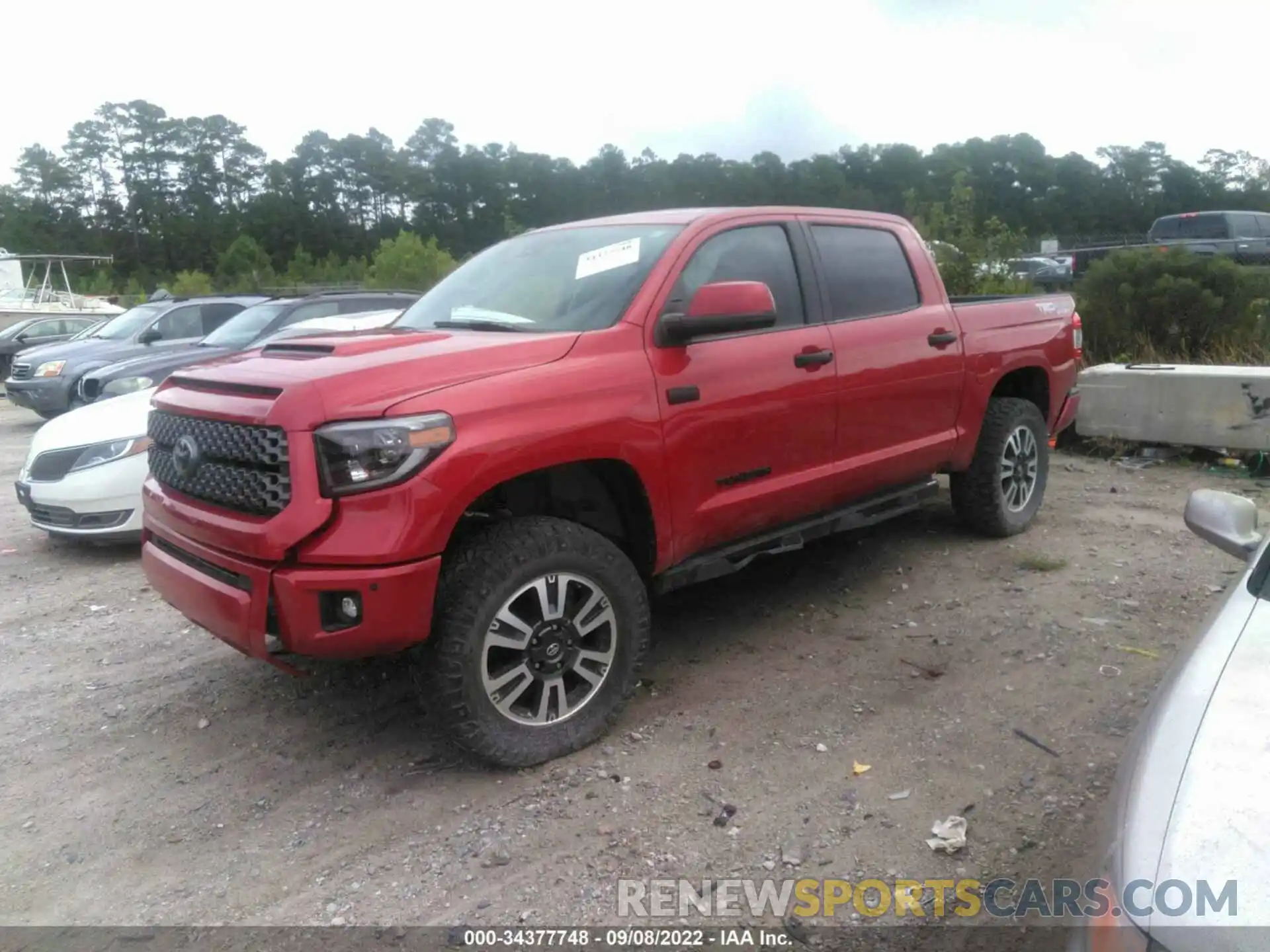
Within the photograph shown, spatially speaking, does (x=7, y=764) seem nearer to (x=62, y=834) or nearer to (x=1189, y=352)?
(x=62, y=834)

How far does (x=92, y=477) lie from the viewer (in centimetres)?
627

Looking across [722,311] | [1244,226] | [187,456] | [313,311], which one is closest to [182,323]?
[313,311]

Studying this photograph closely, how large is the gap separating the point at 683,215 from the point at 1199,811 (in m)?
3.25

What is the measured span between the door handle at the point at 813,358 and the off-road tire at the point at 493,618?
4.06 ft

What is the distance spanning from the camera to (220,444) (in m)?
3.40

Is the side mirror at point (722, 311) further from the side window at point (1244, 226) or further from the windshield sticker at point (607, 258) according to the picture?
the side window at point (1244, 226)

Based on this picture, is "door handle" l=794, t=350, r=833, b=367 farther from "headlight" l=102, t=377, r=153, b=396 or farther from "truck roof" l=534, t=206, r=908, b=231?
"headlight" l=102, t=377, r=153, b=396

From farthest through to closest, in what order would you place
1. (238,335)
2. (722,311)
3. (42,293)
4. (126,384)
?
(42,293), (238,335), (126,384), (722,311)

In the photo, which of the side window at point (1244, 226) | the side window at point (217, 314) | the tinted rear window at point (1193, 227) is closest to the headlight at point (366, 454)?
the side window at point (217, 314)

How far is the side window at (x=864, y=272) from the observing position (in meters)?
4.75

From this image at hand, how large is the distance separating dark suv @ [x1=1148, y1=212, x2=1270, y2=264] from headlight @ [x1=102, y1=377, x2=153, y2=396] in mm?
18496

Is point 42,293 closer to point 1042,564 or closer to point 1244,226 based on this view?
point 1042,564

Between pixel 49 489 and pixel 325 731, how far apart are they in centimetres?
357

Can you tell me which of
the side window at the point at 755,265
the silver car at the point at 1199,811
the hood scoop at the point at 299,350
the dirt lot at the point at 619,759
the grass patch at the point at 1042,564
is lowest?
the dirt lot at the point at 619,759
